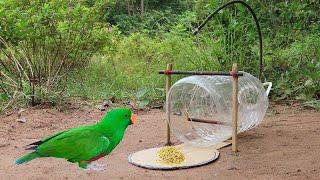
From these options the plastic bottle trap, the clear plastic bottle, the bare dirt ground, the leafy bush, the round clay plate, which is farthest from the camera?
the leafy bush

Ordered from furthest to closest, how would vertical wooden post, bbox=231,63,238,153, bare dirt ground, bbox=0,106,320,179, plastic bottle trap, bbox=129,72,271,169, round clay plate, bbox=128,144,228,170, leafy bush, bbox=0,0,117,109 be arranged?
leafy bush, bbox=0,0,117,109, plastic bottle trap, bbox=129,72,271,169, vertical wooden post, bbox=231,63,238,153, round clay plate, bbox=128,144,228,170, bare dirt ground, bbox=0,106,320,179

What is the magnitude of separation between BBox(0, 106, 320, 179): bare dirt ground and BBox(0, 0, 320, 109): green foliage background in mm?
571

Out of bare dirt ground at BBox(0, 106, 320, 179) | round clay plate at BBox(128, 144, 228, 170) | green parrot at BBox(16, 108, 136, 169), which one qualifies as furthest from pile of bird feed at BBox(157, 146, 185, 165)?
green parrot at BBox(16, 108, 136, 169)

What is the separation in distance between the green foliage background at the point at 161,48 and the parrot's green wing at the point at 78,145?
406 cm

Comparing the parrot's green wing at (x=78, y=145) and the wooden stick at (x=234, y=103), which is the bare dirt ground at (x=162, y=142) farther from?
the parrot's green wing at (x=78, y=145)

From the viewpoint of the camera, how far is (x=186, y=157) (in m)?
3.65

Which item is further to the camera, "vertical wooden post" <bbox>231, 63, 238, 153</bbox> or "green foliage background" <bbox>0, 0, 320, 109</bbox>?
"green foliage background" <bbox>0, 0, 320, 109</bbox>

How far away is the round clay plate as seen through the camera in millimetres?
3452

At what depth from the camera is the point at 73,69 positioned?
6871 mm

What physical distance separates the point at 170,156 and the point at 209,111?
0.76 metres

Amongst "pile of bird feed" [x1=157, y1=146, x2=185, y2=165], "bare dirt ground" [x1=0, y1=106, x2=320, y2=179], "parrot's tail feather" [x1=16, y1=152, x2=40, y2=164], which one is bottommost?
"bare dirt ground" [x1=0, y1=106, x2=320, y2=179]

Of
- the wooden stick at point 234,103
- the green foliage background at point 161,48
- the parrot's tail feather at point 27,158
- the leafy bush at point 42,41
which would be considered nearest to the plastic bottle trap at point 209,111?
the wooden stick at point 234,103

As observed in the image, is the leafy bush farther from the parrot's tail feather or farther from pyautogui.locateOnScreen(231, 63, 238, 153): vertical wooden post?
the parrot's tail feather

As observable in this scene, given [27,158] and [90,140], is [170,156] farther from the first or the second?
[27,158]
